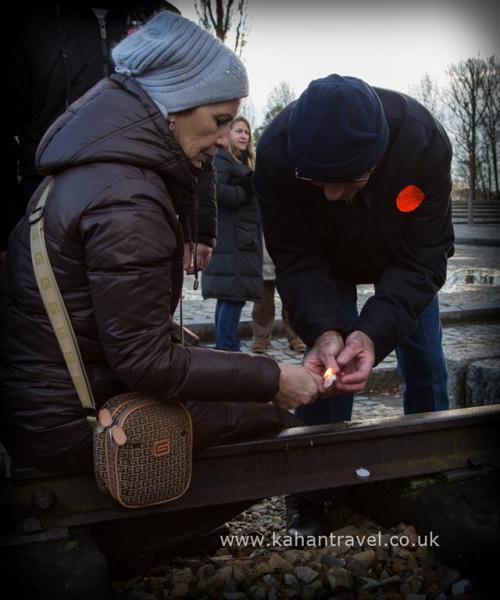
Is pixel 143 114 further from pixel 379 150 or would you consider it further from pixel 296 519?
pixel 296 519

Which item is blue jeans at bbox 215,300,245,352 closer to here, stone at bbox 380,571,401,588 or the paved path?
the paved path

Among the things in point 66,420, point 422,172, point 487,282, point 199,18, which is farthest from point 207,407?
point 199,18

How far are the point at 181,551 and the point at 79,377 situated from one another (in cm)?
117

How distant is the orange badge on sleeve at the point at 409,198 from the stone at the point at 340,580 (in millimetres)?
1727

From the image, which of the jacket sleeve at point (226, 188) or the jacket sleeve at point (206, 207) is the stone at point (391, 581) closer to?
the jacket sleeve at point (206, 207)

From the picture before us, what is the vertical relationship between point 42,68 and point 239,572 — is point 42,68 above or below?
above

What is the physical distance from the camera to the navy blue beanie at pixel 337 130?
282cm

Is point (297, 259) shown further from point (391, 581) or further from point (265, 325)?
point (265, 325)

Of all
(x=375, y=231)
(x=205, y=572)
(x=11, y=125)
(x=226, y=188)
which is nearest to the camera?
(x=205, y=572)

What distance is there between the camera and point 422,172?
3375mm

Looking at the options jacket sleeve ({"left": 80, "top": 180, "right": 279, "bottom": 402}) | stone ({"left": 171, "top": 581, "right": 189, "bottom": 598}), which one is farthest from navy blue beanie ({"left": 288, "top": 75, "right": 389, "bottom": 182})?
stone ({"left": 171, "top": 581, "right": 189, "bottom": 598})

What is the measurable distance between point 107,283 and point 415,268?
1.88m

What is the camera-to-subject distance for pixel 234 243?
6.78 m

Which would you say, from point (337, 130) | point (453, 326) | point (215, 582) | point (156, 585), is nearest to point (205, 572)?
point (215, 582)
